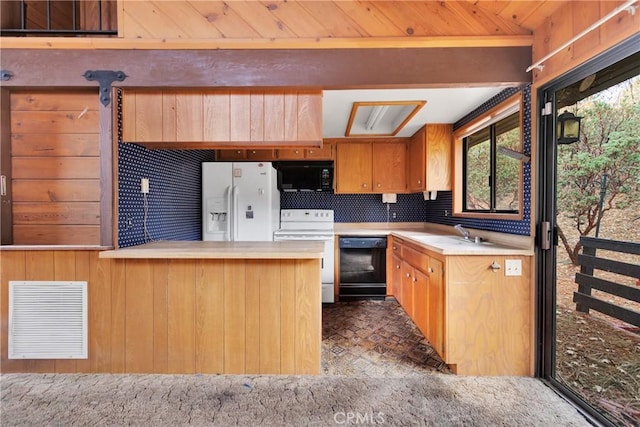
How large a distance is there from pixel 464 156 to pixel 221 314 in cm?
286

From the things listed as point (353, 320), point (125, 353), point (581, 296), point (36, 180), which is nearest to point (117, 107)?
point (36, 180)

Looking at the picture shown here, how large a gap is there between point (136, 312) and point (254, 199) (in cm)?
154

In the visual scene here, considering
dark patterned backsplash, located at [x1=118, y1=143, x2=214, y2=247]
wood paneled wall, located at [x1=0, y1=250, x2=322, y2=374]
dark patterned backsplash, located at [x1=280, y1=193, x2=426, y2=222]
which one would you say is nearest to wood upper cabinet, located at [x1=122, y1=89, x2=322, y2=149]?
dark patterned backsplash, located at [x1=118, y1=143, x2=214, y2=247]

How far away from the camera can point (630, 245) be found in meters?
1.47

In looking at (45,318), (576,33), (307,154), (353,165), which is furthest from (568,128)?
(45,318)

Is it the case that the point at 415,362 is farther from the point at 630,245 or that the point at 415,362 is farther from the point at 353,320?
the point at 630,245

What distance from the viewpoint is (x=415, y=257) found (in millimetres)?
2551

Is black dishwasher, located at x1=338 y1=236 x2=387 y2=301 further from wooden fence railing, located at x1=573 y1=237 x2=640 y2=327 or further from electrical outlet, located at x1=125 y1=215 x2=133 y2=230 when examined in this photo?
electrical outlet, located at x1=125 y1=215 x2=133 y2=230

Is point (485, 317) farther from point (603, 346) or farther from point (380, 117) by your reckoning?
point (380, 117)

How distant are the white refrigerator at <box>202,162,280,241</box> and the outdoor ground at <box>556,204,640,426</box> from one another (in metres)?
2.55

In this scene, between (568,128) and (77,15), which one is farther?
(77,15)

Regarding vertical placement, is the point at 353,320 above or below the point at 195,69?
below

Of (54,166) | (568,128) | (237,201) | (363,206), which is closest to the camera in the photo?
(568,128)

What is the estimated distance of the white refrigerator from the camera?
3064 mm
